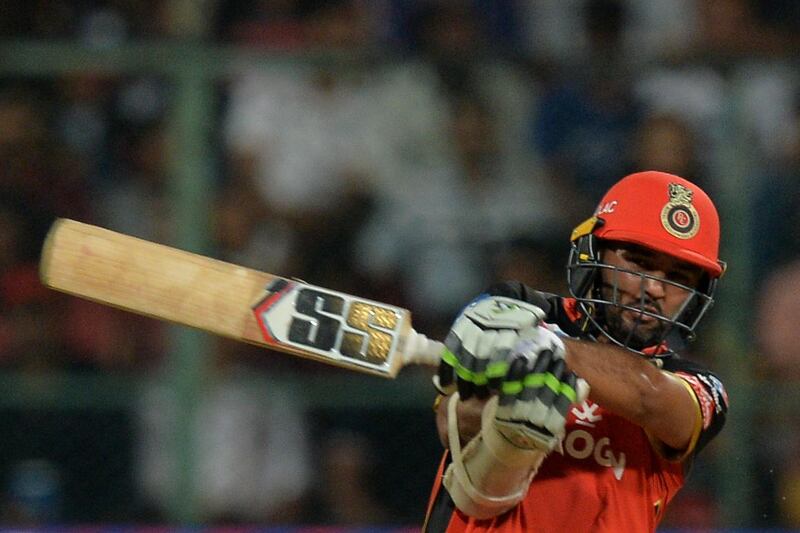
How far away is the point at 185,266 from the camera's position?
3.04 meters

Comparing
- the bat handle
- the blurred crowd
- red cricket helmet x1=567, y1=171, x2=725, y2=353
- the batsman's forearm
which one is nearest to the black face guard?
red cricket helmet x1=567, y1=171, x2=725, y2=353

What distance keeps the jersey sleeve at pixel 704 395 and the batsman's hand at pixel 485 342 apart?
51cm

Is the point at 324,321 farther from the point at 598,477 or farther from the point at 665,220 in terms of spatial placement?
the point at 665,220

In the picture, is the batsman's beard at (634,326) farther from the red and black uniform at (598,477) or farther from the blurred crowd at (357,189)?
the blurred crowd at (357,189)

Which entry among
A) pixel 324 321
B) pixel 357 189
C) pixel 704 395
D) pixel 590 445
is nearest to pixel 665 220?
pixel 704 395

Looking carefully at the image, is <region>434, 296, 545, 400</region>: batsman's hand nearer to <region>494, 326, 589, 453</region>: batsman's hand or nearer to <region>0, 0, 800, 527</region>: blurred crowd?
<region>494, 326, 589, 453</region>: batsman's hand

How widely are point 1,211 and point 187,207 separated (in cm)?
69

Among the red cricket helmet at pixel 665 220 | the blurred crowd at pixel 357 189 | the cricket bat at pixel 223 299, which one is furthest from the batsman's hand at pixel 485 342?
the blurred crowd at pixel 357 189

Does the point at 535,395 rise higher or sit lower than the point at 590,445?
higher

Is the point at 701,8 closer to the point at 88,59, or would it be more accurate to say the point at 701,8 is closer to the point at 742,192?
the point at 742,192

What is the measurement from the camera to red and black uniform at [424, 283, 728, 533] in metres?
2.99

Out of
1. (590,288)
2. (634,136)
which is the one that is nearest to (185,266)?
(590,288)

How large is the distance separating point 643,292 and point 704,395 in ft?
0.82

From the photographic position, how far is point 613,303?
9.89 ft
